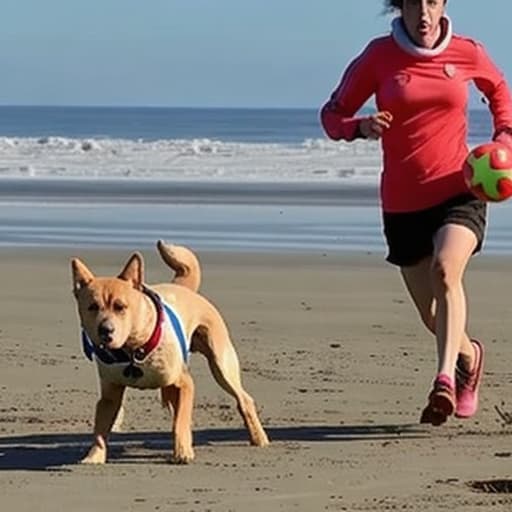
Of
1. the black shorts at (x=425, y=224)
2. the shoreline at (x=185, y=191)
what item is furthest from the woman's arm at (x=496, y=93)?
the shoreline at (x=185, y=191)

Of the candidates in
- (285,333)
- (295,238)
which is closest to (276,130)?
(295,238)

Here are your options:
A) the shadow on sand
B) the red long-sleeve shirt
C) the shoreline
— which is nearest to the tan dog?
the shadow on sand

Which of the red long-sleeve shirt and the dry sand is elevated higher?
the red long-sleeve shirt

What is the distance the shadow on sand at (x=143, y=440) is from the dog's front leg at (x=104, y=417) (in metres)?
0.08

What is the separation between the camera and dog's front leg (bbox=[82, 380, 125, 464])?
6.29m

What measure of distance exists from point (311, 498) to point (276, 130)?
64562 mm

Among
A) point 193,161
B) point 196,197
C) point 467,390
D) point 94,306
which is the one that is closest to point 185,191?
point 196,197

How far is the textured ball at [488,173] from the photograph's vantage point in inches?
260

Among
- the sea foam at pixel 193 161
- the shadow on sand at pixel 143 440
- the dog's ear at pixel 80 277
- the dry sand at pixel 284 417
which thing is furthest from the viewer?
the sea foam at pixel 193 161

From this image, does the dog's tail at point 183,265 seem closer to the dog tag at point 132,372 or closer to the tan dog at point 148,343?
the tan dog at point 148,343

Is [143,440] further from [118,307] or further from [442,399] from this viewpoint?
[442,399]

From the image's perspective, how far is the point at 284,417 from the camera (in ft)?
24.2

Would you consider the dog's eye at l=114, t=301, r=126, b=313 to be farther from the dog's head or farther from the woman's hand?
the woman's hand

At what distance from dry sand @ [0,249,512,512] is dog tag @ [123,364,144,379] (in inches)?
13.7
